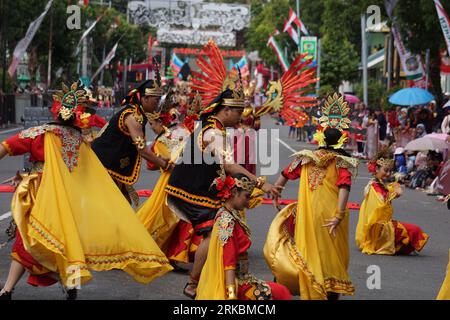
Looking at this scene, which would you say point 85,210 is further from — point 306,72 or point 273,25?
point 273,25

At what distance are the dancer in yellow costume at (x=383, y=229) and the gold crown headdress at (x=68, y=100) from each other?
15.7 ft

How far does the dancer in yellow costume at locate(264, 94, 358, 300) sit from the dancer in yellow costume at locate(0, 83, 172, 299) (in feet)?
3.18

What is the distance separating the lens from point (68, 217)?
7.99m

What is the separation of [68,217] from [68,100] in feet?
3.21

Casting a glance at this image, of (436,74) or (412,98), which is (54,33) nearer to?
(436,74)

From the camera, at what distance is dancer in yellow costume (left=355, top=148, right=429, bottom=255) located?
39.8 ft

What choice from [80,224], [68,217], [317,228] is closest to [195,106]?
[317,228]

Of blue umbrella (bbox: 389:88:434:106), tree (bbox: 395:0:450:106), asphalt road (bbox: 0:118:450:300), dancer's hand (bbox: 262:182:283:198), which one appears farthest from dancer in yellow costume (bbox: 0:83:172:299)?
blue umbrella (bbox: 389:88:434:106)

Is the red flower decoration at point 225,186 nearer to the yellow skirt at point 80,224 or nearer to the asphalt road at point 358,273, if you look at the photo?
the yellow skirt at point 80,224

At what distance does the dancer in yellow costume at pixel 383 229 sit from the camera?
39.8 ft
